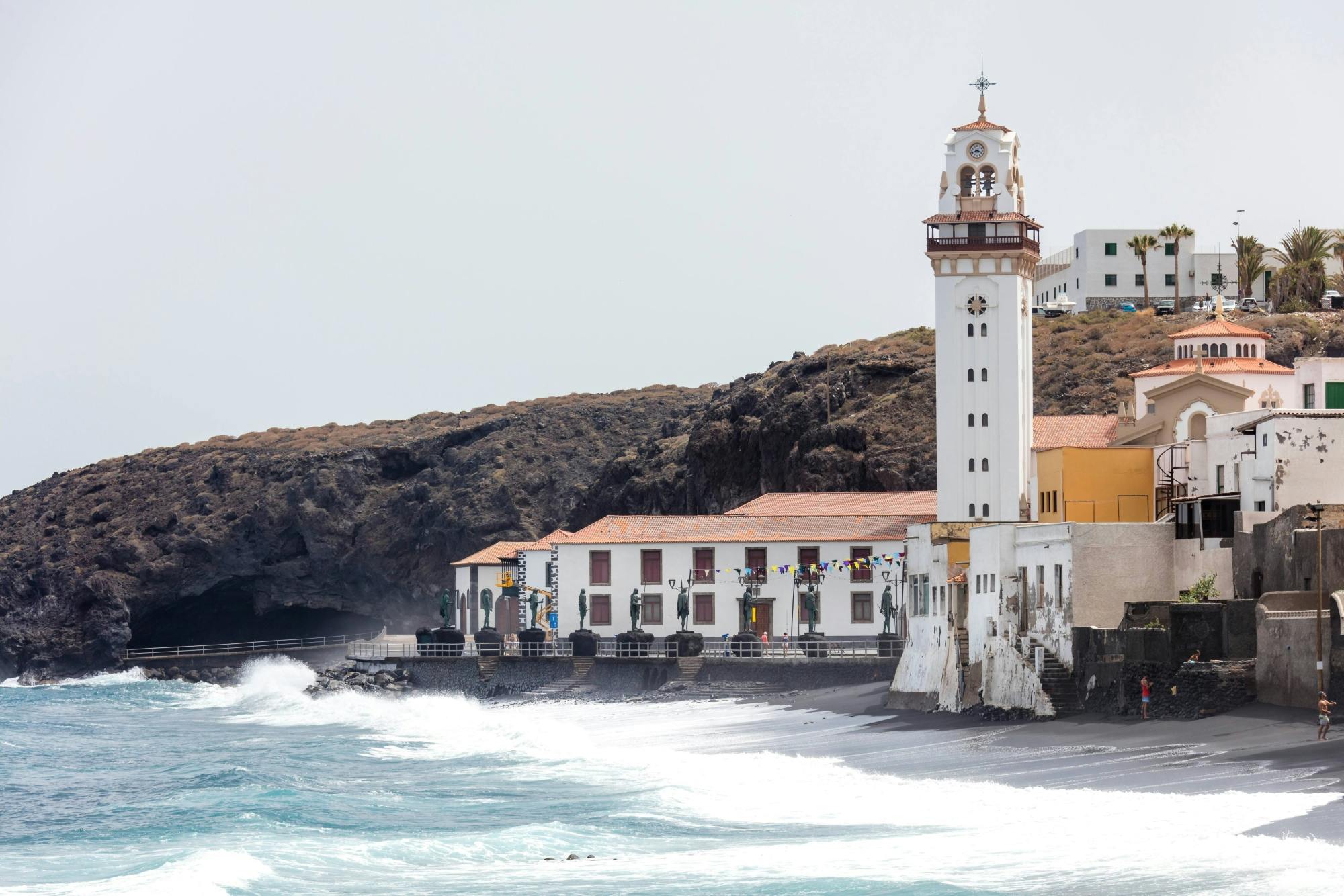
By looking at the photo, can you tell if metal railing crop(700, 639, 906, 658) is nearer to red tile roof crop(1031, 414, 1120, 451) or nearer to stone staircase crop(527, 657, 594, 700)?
stone staircase crop(527, 657, 594, 700)

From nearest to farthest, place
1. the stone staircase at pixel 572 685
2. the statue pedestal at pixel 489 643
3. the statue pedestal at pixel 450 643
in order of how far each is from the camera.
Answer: the stone staircase at pixel 572 685 → the statue pedestal at pixel 489 643 → the statue pedestal at pixel 450 643

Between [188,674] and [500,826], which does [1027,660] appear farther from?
[188,674]

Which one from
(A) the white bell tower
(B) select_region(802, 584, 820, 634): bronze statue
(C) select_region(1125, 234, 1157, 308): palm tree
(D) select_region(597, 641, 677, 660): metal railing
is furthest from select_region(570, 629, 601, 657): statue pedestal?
(C) select_region(1125, 234, 1157, 308): palm tree

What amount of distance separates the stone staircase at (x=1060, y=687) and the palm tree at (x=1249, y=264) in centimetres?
7081

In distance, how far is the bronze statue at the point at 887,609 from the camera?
2825 inches

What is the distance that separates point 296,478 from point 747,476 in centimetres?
3289

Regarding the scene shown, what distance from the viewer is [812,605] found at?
75750 mm

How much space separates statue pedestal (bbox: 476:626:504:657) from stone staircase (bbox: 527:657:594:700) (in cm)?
360

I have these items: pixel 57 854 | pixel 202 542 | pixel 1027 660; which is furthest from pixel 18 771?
pixel 202 542

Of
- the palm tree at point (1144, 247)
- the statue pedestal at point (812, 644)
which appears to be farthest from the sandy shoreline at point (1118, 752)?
the palm tree at point (1144, 247)

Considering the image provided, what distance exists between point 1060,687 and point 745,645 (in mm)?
27807

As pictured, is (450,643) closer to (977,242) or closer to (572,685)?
(572,685)

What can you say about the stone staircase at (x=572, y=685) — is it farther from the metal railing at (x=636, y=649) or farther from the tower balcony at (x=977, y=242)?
the tower balcony at (x=977, y=242)

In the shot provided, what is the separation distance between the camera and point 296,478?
411 ft
